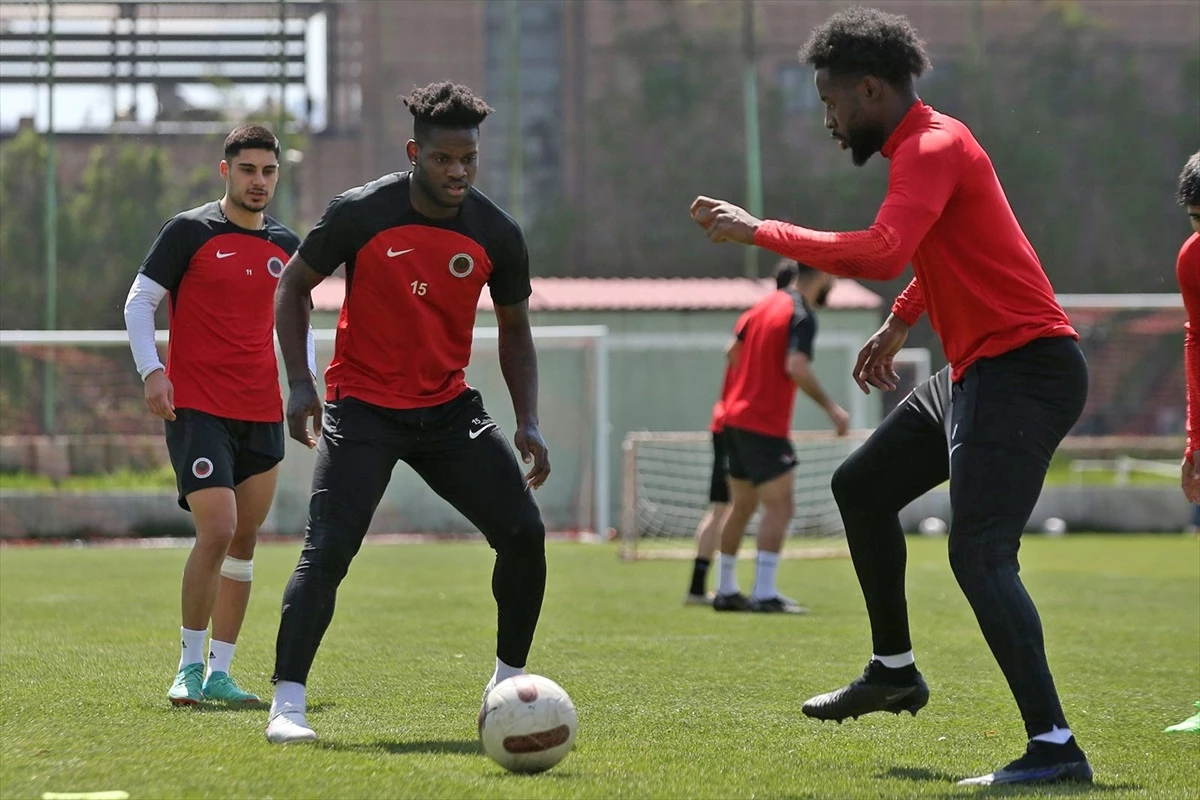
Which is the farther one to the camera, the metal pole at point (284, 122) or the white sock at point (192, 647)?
the metal pole at point (284, 122)

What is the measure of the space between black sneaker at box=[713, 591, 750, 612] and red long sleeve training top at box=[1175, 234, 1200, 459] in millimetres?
5171

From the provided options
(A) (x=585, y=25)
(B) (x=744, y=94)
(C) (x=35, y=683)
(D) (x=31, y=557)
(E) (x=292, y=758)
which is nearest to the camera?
(E) (x=292, y=758)

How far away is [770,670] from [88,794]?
4.00m

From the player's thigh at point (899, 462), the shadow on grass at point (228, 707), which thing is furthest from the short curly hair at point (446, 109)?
the shadow on grass at point (228, 707)

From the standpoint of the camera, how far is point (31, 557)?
15977 millimetres

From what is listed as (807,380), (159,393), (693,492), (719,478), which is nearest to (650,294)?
(693,492)

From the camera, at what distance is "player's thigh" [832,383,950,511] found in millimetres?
5461

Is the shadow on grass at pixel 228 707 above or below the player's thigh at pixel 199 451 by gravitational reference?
below

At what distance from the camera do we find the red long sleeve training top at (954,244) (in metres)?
4.79

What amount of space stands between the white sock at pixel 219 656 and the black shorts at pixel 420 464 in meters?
1.39

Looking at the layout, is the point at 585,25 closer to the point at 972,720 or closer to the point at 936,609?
the point at 936,609

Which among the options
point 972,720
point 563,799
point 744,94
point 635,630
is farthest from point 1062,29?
point 563,799

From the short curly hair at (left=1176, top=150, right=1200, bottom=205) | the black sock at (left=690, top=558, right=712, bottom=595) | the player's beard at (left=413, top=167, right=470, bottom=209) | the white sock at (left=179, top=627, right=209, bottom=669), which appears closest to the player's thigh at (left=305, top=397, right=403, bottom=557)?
the player's beard at (left=413, top=167, right=470, bottom=209)

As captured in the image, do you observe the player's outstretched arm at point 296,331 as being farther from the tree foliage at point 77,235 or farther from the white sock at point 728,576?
the tree foliage at point 77,235
